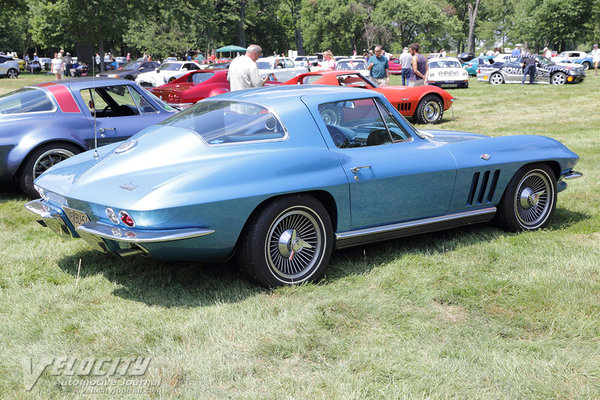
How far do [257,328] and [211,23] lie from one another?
177 ft

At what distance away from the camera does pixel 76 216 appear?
4.09m

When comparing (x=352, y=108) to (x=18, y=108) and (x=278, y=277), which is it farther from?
(x=18, y=108)

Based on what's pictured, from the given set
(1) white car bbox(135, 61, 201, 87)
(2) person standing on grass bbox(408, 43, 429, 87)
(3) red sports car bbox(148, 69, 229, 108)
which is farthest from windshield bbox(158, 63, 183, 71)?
(2) person standing on grass bbox(408, 43, 429, 87)

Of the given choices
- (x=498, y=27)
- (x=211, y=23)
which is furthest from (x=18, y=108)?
(x=498, y=27)

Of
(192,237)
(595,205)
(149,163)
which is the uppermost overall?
(149,163)

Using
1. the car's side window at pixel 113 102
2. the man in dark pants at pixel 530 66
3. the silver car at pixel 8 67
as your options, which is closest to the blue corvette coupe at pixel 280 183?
the car's side window at pixel 113 102

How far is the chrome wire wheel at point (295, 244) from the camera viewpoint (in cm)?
410

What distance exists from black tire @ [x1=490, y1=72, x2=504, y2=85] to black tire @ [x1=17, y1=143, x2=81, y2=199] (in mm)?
22207

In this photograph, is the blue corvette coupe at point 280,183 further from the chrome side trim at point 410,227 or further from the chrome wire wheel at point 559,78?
the chrome wire wheel at point 559,78

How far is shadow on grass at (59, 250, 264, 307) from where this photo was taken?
4059mm

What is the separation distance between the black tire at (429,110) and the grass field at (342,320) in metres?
7.83

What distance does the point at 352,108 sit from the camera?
4797mm

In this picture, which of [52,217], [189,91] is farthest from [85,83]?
[189,91]

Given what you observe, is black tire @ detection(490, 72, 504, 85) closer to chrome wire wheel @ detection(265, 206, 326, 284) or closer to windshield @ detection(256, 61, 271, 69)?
windshield @ detection(256, 61, 271, 69)
